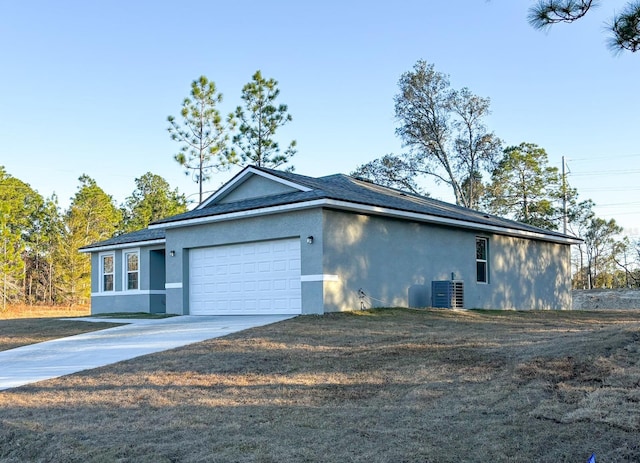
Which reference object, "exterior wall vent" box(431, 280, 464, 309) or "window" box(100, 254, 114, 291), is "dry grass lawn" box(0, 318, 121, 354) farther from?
"exterior wall vent" box(431, 280, 464, 309)

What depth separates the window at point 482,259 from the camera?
21625 mm

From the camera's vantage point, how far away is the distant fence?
29.9 m

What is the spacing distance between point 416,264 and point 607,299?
16671mm

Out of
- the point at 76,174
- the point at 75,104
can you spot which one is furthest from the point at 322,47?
the point at 76,174

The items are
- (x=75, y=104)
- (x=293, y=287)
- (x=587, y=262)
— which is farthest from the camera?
(x=587, y=262)

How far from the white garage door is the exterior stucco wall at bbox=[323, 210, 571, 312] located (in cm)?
116

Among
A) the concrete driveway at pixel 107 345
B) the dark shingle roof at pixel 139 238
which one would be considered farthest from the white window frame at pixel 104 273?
the concrete driveway at pixel 107 345

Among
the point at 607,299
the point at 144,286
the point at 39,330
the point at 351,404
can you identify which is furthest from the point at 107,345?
the point at 607,299

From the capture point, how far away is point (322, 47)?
23688 mm

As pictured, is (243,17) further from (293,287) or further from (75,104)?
(75,104)

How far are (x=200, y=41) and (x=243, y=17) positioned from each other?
3499 millimetres

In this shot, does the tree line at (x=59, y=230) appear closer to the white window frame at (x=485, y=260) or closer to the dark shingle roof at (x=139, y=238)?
the dark shingle roof at (x=139, y=238)

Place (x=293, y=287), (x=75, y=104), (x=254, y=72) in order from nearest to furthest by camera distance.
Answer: (x=293, y=287) < (x=75, y=104) < (x=254, y=72)

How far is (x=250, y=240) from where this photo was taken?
59.2ft
